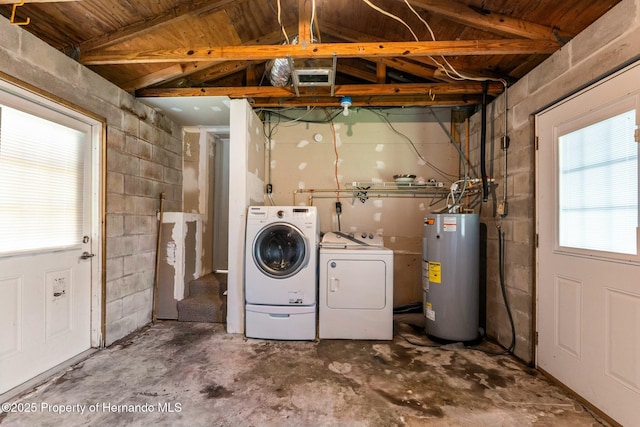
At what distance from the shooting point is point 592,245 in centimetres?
168

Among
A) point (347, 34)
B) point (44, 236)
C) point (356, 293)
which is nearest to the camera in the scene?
point (44, 236)

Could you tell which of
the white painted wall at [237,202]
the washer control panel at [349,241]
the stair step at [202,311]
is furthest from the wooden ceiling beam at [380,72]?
the stair step at [202,311]

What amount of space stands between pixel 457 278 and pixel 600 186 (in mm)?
1213

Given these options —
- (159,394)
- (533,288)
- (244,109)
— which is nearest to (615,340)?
(533,288)

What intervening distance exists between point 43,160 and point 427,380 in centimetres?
310

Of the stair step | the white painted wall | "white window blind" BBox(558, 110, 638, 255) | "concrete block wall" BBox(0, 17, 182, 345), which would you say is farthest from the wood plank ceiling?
the stair step

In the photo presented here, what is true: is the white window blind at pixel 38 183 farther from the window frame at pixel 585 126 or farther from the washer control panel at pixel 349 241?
the window frame at pixel 585 126

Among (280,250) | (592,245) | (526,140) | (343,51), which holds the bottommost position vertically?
(280,250)

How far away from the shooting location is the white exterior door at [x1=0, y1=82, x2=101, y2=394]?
1743 mm

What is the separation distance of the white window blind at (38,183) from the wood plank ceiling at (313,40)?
636 mm

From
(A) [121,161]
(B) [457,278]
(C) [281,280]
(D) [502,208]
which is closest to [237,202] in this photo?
(C) [281,280]

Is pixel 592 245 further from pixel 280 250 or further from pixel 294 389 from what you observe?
pixel 280 250

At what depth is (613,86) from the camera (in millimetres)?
1522

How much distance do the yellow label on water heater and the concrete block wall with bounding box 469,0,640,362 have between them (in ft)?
1.75
